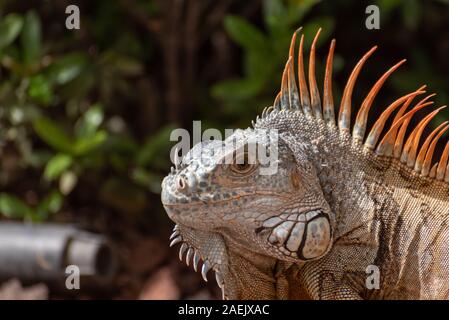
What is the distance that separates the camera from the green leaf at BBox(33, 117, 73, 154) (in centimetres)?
709

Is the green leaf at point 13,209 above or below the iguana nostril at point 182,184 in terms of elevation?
below

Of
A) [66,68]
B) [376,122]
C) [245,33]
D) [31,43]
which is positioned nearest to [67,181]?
[66,68]

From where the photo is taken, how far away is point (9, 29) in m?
7.12

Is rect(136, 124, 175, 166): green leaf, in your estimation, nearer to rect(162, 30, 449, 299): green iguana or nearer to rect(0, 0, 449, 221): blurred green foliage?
rect(0, 0, 449, 221): blurred green foliage

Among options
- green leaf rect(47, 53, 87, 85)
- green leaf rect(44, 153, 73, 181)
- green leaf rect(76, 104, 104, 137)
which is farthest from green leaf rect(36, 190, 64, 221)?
green leaf rect(47, 53, 87, 85)

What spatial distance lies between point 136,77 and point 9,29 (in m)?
1.54

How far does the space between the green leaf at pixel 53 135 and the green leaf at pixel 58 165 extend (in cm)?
7

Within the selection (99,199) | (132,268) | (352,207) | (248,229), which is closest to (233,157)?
(248,229)

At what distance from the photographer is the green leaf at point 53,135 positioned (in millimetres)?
7090

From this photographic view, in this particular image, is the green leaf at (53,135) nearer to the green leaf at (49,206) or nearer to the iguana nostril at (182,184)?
the green leaf at (49,206)

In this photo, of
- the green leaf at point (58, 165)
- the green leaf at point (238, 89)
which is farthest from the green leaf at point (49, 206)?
the green leaf at point (238, 89)

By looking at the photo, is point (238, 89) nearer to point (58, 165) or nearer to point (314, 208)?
point (58, 165)

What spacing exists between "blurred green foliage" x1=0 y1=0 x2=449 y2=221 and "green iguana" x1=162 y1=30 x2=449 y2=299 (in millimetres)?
3417

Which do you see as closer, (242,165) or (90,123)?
(242,165)
